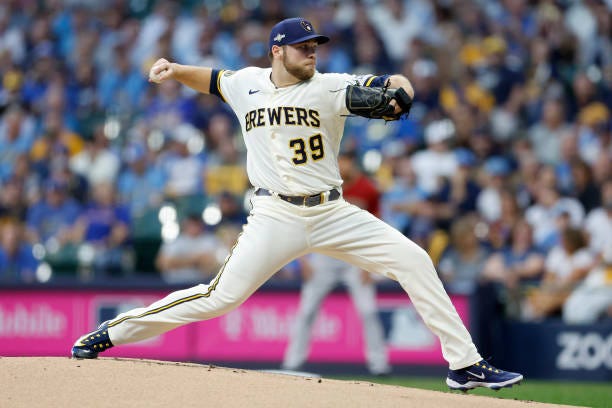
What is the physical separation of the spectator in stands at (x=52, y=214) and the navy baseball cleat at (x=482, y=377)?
842cm

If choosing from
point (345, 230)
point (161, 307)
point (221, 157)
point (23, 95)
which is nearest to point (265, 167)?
point (345, 230)

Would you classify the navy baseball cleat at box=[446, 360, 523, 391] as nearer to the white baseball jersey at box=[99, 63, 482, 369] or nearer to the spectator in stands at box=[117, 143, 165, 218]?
the white baseball jersey at box=[99, 63, 482, 369]

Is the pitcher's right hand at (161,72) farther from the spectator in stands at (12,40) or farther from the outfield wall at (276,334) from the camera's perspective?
the spectator in stands at (12,40)

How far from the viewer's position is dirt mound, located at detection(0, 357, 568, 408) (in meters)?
6.62

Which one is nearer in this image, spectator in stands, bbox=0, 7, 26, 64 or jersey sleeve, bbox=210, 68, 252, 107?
jersey sleeve, bbox=210, 68, 252, 107

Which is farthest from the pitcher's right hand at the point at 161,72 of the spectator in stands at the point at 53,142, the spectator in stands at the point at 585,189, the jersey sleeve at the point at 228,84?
the spectator in stands at the point at 53,142

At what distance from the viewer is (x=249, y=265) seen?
23.4 ft

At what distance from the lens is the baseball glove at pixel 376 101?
695 centimetres

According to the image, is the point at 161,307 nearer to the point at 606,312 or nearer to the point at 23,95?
the point at 606,312

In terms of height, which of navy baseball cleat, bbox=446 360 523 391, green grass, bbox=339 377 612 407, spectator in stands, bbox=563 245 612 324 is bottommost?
green grass, bbox=339 377 612 407

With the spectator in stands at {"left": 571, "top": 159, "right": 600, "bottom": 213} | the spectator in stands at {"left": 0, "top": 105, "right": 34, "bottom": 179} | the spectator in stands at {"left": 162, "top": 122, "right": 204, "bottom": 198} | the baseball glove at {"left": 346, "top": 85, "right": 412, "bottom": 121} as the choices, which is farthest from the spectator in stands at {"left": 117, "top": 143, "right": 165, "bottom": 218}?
the baseball glove at {"left": 346, "top": 85, "right": 412, "bottom": 121}

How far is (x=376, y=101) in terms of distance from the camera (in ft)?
23.0

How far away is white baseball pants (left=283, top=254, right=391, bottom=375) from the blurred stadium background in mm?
921

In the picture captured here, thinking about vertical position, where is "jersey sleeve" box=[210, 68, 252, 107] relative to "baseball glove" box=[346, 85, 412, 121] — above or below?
above
